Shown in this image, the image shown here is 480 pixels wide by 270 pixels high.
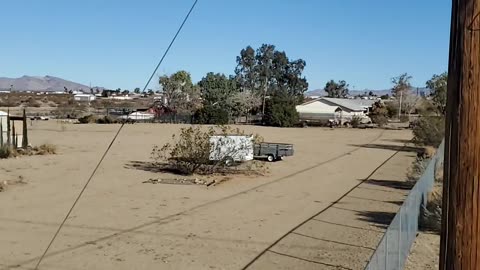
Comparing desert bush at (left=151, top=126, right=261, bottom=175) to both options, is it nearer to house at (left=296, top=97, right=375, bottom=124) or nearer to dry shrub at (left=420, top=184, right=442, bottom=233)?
dry shrub at (left=420, top=184, right=442, bottom=233)

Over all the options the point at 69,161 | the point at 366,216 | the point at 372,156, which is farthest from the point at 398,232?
the point at 372,156

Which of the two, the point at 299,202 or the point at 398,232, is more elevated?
the point at 398,232

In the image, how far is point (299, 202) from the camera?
1933 cm

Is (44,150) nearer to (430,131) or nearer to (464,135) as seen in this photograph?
(430,131)

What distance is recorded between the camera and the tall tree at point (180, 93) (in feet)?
334

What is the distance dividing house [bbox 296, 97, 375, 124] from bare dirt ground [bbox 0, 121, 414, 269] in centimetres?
6752

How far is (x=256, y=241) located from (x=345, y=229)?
217cm

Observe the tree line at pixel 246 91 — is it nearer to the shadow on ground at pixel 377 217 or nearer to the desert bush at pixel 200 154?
the desert bush at pixel 200 154

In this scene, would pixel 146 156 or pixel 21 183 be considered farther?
pixel 146 156

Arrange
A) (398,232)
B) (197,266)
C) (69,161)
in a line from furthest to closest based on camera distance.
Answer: (69,161) < (197,266) < (398,232)

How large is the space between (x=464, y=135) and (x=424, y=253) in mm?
9105

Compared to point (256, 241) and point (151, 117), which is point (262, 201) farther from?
point (151, 117)

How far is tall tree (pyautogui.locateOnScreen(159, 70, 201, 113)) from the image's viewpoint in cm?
10169

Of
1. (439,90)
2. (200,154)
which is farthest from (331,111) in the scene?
(200,154)
